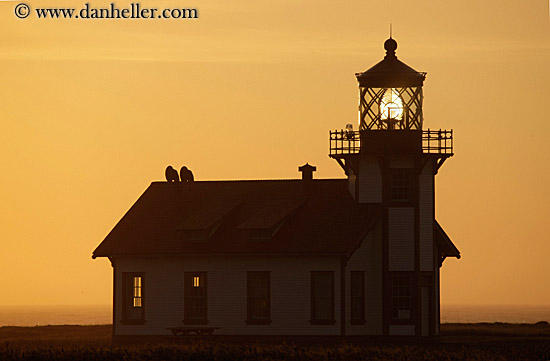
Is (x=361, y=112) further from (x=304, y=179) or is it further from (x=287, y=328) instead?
(x=287, y=328)

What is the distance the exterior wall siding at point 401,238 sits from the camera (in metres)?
62.7

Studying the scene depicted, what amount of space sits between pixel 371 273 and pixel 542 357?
14058 mm

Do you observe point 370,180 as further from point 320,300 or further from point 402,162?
point 320,300

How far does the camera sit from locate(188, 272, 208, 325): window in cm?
6297

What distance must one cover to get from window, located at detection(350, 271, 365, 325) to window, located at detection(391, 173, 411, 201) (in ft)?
11.3

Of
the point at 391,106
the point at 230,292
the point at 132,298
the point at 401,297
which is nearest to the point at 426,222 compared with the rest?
the point at 401,297

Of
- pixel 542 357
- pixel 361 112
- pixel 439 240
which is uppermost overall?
pixel 361 112

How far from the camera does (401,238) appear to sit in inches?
2473

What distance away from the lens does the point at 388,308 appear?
6238 cm

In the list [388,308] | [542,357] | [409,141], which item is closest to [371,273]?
[388,308]

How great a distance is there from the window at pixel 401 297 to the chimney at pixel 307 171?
633 centimetres

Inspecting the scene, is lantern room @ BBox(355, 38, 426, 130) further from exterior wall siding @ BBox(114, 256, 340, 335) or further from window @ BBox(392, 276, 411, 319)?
exterior wall siding @ BBox(114, 256, 340, 335)

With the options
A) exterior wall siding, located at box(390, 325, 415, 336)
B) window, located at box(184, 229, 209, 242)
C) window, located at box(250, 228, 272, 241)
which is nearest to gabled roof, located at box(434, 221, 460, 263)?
exterior wall siding, located at box(390, 325, 415, 336)

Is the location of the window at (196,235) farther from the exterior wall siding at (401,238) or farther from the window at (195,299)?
the exterior wall siding at (401,238)
